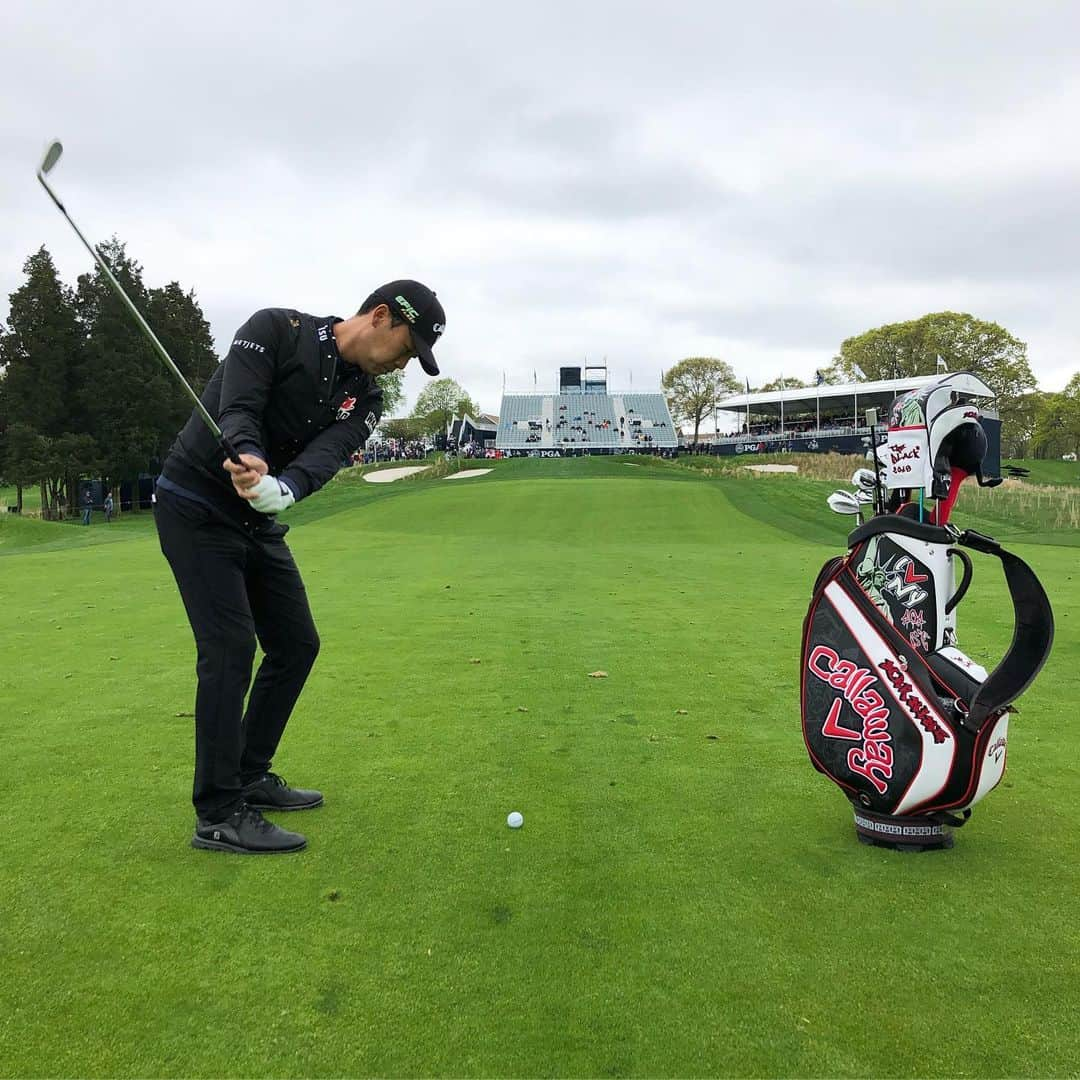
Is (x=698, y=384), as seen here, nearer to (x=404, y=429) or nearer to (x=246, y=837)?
(x=404, y=429)

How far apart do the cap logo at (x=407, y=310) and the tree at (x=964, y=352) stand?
211 ft

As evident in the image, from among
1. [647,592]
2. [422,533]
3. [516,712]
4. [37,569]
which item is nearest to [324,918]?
[516,712]

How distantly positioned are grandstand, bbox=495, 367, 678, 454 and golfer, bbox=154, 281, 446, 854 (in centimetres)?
8648

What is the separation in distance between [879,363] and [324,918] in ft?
253

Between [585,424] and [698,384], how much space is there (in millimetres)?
14843

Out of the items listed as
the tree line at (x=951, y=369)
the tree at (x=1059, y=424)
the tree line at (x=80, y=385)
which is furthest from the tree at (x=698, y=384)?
the tree line at (x=80, y=385)

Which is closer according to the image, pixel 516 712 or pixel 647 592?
pixel 516 712

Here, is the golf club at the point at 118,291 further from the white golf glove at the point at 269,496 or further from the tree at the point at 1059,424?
the tree at the point at 1059,424

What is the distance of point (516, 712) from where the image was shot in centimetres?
512

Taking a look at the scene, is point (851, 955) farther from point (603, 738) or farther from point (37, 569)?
point (37, 569)

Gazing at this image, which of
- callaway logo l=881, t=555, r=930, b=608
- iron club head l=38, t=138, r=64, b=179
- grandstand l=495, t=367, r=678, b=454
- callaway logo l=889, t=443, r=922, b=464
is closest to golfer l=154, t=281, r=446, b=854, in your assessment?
iron club head l=38, t=138, r=64, b=179

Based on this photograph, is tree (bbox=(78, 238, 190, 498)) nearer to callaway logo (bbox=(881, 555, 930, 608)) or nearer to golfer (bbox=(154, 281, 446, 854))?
golfer (bbox=(154, 281, 446, 854))

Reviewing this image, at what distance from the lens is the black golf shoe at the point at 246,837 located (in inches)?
127

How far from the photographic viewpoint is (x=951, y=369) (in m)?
53.7
